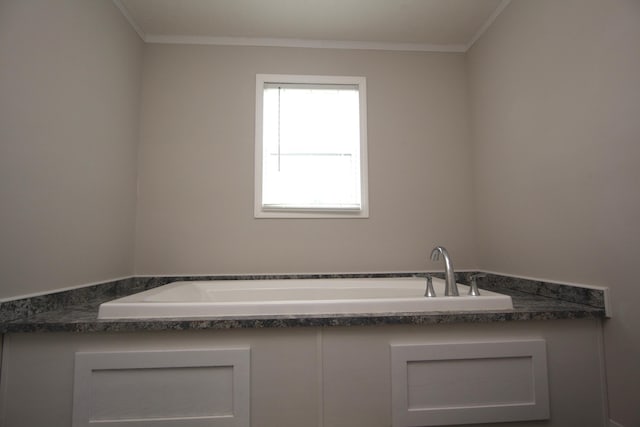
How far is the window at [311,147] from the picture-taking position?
7.58 ft

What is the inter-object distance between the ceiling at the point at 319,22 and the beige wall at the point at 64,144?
0.28m

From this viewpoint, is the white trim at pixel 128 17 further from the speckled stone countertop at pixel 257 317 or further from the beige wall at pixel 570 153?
the beige wall at pixel 570 153

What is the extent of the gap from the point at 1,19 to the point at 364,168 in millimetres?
1998

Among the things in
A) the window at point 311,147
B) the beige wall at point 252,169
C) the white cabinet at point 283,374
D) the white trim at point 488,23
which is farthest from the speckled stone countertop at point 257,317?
the white trim at point 488,23

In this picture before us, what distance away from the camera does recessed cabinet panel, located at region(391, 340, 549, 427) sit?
1220mm

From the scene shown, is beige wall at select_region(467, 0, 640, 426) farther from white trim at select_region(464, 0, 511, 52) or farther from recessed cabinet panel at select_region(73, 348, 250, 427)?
recessed cabinet panel at select_region(73, 348, 250, 427)

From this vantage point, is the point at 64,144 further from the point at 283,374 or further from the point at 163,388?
the point at 283,374

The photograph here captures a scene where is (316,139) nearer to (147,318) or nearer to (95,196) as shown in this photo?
(95,196)

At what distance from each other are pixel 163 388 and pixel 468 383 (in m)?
1.20

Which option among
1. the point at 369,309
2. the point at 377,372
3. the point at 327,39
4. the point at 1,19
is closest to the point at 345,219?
the point at 369,309

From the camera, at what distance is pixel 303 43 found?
2.37 metres

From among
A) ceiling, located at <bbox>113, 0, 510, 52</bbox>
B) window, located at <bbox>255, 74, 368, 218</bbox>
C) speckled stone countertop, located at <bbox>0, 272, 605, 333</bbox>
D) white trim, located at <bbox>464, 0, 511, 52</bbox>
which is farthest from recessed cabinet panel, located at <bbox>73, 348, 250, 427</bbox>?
white trim, located at <bbox>464, 0, 511, 52</bbox>

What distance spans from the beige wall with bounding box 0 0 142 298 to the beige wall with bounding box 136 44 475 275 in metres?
0.20

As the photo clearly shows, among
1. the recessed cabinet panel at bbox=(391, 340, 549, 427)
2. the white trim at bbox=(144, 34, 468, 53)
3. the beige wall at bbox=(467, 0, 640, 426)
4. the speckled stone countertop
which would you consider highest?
the white trim at bbox=(144, 34, 468, 53)
